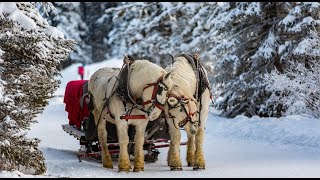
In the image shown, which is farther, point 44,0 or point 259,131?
point 259,131

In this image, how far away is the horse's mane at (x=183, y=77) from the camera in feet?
28.2

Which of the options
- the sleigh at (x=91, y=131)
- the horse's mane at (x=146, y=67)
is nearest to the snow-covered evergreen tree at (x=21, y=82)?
the horse's mane at (x=146, y=67)

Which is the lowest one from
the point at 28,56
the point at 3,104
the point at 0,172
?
the point at 0,172

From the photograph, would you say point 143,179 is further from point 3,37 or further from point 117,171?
point 3,37

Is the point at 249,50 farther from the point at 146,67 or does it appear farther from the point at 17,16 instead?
the point at 17,16

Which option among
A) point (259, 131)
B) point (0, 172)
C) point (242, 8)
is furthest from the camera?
point (242, 8)

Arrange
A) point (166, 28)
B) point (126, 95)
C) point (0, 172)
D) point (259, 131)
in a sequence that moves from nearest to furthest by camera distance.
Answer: point (0, 172) → point (126, 95) → point (259, 131) → point (166, 28)

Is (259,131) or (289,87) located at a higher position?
(289,87)

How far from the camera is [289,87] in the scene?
46.8 ft

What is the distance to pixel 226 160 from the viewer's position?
1023 centimetres

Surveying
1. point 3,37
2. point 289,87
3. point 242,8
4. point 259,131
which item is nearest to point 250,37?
point 242,8

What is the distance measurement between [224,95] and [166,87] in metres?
10.7

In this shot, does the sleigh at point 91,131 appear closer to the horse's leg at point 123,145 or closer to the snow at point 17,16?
the horse's leg at point 123,145

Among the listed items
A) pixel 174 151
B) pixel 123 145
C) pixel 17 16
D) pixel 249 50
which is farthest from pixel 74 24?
pixel 17 16
